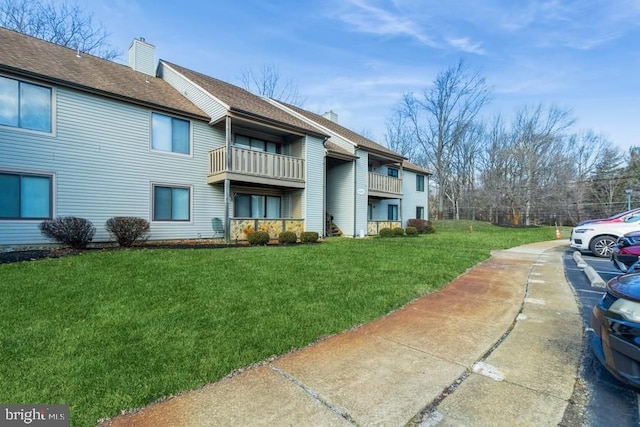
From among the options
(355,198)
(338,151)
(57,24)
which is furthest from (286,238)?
(57,24)

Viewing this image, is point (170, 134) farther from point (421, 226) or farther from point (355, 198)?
point (421, 226)

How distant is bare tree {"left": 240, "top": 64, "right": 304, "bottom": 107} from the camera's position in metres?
29.7

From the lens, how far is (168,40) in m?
16.7

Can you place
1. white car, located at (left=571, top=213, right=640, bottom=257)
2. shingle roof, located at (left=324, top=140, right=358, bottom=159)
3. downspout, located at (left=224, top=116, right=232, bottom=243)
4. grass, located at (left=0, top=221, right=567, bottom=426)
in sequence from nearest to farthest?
1. grass, located at (left=0, top=221, right=567, bottom=426)
2. white car, located at (left=571, top=213, right=640, bottom=257)
3. downspout, located at (left=224, top=116, right=232, bottom=243)
4. shingle roof, located at (left=324, top=140, right=358, bottom=159)

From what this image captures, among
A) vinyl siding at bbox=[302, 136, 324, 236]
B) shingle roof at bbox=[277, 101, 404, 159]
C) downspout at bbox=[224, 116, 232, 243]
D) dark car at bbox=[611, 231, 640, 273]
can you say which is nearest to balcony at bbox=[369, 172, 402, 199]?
shingle roof at bbox=[277, 101, 404, 159]

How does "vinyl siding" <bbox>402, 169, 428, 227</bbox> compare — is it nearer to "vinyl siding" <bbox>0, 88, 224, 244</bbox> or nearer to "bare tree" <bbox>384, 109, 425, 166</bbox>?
"bare tree" <bbox>384, 109, 425, 166</bbox>

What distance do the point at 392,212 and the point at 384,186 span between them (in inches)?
159

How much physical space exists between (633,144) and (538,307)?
48.9 m

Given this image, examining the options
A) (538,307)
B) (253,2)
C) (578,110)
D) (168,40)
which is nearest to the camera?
(538,307)

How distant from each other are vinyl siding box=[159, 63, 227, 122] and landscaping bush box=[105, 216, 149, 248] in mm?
5300

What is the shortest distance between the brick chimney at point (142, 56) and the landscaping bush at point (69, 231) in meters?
8.55

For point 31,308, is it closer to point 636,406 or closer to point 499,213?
point 636,406

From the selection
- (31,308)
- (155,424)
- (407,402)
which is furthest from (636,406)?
(31,308)

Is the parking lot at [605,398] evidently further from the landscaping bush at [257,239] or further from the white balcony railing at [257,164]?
the white balcony railing at [257,164]
